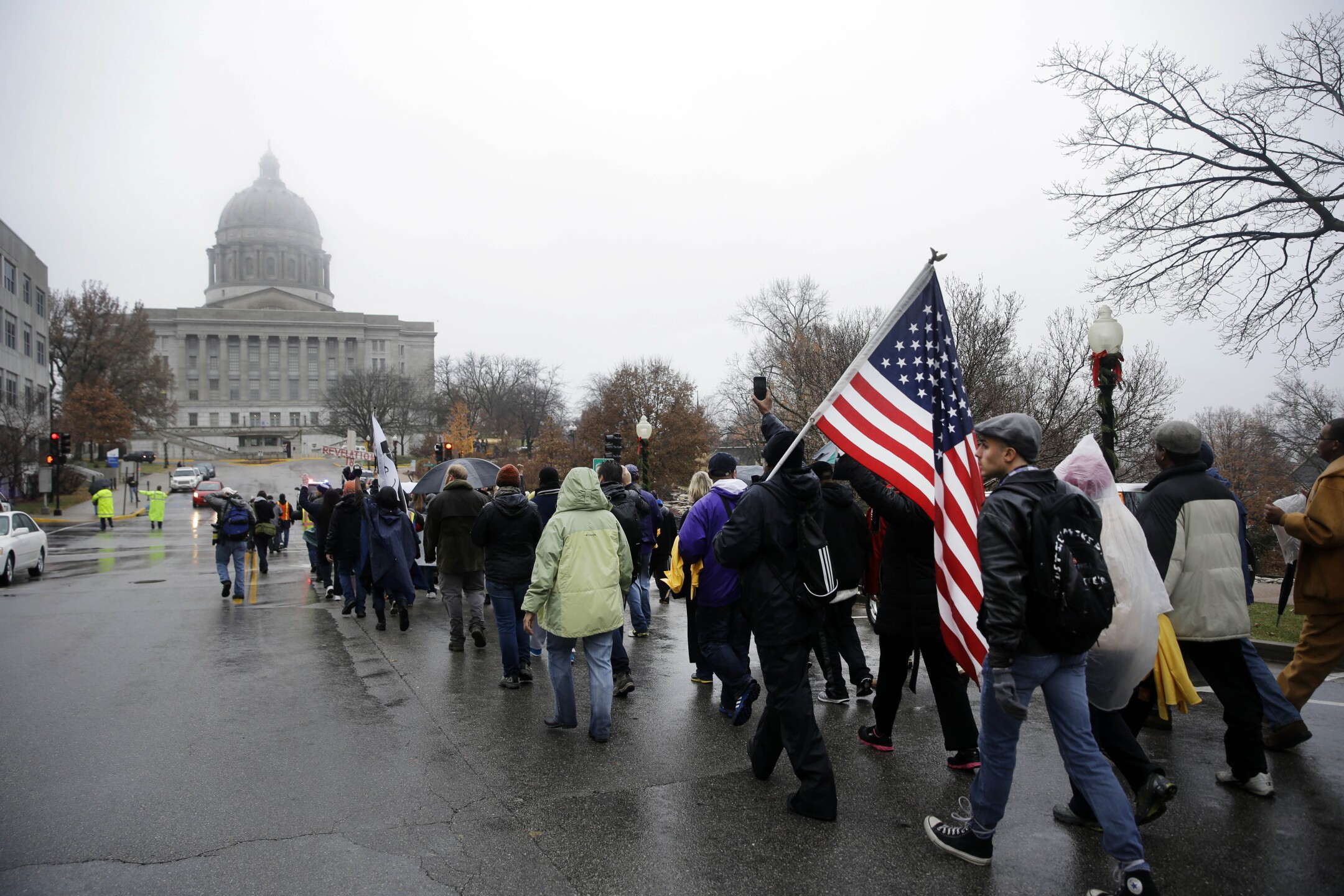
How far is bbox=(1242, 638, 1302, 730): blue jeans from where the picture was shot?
5.33m

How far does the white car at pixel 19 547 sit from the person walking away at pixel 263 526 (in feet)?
13.7

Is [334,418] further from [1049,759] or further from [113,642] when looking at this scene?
[1049,759]

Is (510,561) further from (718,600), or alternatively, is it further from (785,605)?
(785,605)

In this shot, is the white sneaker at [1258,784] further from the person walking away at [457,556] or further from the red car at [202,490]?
the red car at [202,490]

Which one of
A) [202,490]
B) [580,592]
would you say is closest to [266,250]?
[202,490]

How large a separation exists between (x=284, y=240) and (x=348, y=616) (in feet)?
442

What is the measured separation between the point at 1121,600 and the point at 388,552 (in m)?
8.60

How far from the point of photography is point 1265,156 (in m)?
14.5

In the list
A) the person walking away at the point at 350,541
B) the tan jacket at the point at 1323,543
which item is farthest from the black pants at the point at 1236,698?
the person walking away at the point at 350,541

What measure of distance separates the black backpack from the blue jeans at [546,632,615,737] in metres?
3.18

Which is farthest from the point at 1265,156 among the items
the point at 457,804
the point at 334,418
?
the point at 334,418

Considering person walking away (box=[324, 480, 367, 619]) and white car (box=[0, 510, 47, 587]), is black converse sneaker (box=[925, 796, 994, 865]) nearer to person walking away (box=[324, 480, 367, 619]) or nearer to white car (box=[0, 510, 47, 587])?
person walking away (box=[324, 480, 367, 619])

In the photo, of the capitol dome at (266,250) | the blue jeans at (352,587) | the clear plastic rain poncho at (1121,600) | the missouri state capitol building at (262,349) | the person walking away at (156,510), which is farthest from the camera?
the capitol dome at (266,250)

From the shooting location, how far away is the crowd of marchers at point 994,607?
12.2ft
